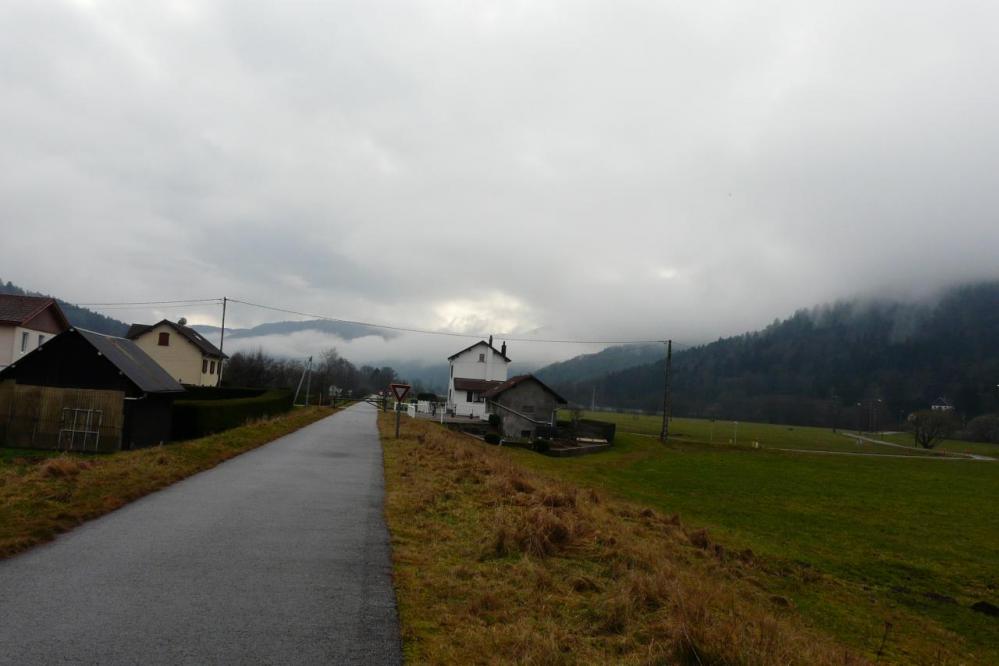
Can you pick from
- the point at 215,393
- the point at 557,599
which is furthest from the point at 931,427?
the point at 557,599

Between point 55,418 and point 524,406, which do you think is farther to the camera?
point 524,406

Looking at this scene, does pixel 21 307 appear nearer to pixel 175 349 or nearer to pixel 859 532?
pixel 175 349

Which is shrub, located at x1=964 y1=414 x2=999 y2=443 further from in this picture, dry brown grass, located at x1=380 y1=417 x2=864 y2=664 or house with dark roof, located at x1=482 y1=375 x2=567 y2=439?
dry brown grass, located at x1=380 y1=417 x2=864 y2=664

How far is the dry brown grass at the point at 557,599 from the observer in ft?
16.6

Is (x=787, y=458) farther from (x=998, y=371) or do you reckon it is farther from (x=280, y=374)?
(x=998, y=371)

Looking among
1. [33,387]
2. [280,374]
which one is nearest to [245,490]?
[33,387]

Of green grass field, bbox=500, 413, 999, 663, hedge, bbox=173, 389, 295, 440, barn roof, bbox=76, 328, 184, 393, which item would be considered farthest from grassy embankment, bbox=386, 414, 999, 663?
barn roof, bbox=76, 328, 184, 393

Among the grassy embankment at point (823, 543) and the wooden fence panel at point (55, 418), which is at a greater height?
the wooden fence panel at point (55, 418)

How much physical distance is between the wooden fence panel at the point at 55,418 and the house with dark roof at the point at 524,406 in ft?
111

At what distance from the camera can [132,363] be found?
26062 mm

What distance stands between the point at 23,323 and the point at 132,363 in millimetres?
22049

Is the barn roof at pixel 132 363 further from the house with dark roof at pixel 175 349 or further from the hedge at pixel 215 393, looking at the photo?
the house with dark roof at pixel 175 349

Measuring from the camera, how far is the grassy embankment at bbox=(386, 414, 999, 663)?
344 inches

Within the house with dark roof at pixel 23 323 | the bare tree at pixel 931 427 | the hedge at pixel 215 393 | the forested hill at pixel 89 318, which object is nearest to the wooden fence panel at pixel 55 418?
the house with dark roof at pixel 23 323
